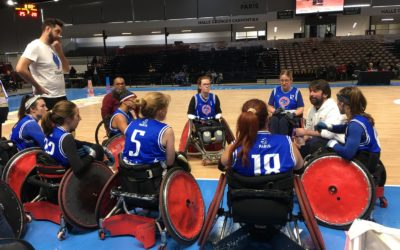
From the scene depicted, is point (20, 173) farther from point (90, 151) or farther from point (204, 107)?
point (204, 107)

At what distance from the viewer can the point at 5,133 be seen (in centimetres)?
668

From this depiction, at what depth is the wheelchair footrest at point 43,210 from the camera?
2.86 meters

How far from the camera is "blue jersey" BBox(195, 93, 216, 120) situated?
4613 mm

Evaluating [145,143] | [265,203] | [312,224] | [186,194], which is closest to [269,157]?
[265,203]

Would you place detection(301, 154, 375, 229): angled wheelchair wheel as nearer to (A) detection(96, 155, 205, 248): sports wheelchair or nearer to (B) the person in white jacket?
(B) the person in white jacket

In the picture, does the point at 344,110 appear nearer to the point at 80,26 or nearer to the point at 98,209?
the point at 98,209

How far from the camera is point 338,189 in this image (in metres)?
2.61

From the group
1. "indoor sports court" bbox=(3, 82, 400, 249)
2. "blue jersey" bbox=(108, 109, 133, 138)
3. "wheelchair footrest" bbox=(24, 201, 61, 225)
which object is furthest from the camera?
"blue jersey" bbox=(108, 109, 133, 138)

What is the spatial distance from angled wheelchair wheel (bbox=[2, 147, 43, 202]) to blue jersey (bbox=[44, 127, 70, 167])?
17.7 inches

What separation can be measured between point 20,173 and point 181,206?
61.5 inches

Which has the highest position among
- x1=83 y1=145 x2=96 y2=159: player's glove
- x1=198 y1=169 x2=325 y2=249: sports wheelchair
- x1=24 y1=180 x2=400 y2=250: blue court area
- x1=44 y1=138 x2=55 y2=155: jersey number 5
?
x1=44 y1=138 x2=55 y2=155: jersey number 5

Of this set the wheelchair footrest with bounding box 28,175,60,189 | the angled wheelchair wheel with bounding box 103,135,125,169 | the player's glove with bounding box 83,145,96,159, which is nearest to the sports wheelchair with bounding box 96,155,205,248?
the player's glove with bounding box 83,145,96,159

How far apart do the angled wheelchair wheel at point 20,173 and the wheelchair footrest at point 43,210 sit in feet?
0.42

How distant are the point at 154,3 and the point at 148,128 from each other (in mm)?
20347
